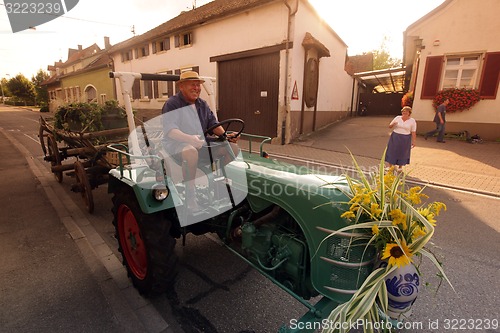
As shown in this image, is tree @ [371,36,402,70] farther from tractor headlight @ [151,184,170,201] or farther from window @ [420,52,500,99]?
tractor headlight @ [151,184,170,201]

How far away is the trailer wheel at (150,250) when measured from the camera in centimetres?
223

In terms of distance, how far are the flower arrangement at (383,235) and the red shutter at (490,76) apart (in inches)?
468

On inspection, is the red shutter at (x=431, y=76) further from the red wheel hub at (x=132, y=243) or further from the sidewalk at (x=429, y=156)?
the red wheel hub at (x=132, y=243)

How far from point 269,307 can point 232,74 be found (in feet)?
34.4

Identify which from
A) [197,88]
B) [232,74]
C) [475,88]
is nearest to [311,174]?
[197,88]

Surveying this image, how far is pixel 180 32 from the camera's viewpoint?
529 inches

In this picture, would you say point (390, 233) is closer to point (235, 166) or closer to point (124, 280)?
point (235, 166)

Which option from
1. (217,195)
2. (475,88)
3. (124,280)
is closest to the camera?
(217,195)

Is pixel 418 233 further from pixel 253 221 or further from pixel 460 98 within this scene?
pixel 460 98

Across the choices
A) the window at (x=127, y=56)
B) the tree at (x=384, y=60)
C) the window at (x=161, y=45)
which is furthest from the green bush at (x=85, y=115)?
the tree at (x=384, y=60)

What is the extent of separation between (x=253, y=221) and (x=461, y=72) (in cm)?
1257

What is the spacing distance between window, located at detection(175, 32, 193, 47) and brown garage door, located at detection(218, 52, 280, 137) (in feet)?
8.49

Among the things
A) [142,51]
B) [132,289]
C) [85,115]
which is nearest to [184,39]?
[142,51]

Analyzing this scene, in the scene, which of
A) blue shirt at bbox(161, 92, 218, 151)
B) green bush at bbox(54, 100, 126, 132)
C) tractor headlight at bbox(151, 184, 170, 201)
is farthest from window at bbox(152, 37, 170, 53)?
tractor headlight at bbox(151, 184, 170, 201)
